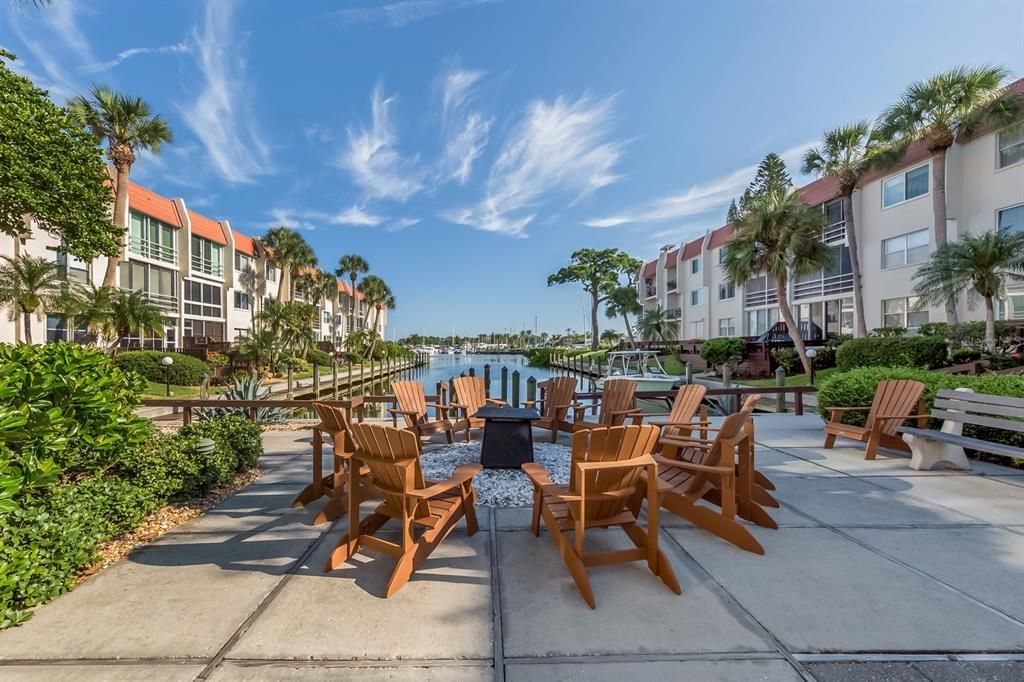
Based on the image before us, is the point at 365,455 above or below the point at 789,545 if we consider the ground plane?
above

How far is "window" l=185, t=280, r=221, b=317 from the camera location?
29750 millimetres

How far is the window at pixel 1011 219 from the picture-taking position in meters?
15.0

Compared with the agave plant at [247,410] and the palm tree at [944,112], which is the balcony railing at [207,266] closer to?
the agave plant at [247,410]

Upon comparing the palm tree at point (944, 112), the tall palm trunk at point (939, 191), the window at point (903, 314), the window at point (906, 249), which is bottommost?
the window at point (903, 314)

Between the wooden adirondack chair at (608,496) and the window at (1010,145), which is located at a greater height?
the window at (1010,145)

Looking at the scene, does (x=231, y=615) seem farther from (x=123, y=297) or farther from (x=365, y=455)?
(x=123, y=297)

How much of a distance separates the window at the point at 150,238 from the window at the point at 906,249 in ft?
123

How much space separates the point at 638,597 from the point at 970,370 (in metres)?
14.7

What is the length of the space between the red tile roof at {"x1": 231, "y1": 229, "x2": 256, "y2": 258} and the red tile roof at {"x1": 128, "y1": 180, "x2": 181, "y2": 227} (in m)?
5.64

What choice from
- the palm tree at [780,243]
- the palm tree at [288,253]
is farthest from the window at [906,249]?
the palm tree at [288,253]

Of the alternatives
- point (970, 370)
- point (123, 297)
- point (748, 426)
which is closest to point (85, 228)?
point (748, 426)

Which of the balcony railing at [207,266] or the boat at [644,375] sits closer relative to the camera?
the boat at [644,375]

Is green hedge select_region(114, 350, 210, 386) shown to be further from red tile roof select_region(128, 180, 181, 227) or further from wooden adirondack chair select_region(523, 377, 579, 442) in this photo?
wooden adirondack chair select_region(523, 377, 579, 442)

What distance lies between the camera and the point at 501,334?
178 m
